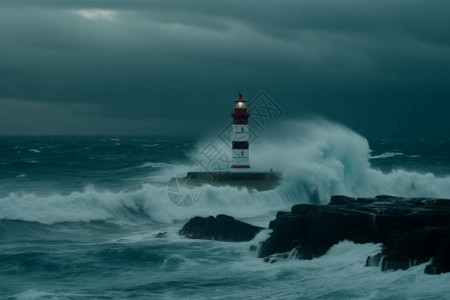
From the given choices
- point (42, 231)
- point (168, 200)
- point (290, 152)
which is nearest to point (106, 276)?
point (42, 231)

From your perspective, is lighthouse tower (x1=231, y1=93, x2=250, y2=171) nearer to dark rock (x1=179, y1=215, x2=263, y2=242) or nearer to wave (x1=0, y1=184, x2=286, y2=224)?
wave (x1=0, y1=184, x2=286, y2=224)

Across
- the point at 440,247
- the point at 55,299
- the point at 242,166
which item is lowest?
the point at 55,299

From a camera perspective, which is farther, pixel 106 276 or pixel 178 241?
pixel 178 241

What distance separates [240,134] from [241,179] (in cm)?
222

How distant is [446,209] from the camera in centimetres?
1350

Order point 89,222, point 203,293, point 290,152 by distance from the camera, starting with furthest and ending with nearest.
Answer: point 290,152
point 89,222
point 203,293

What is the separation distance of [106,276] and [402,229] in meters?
6.18

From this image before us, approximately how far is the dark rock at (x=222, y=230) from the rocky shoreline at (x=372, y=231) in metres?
1.06

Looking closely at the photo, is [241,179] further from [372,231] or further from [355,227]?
[372,231]

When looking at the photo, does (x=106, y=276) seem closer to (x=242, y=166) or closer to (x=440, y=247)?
(x=440, y=247)

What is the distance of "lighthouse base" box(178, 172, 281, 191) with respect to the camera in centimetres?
2394

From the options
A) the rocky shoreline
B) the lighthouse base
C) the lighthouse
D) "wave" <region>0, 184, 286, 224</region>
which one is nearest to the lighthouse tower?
the lighthouse

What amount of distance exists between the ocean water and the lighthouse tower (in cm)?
210

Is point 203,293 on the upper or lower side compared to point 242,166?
lower
